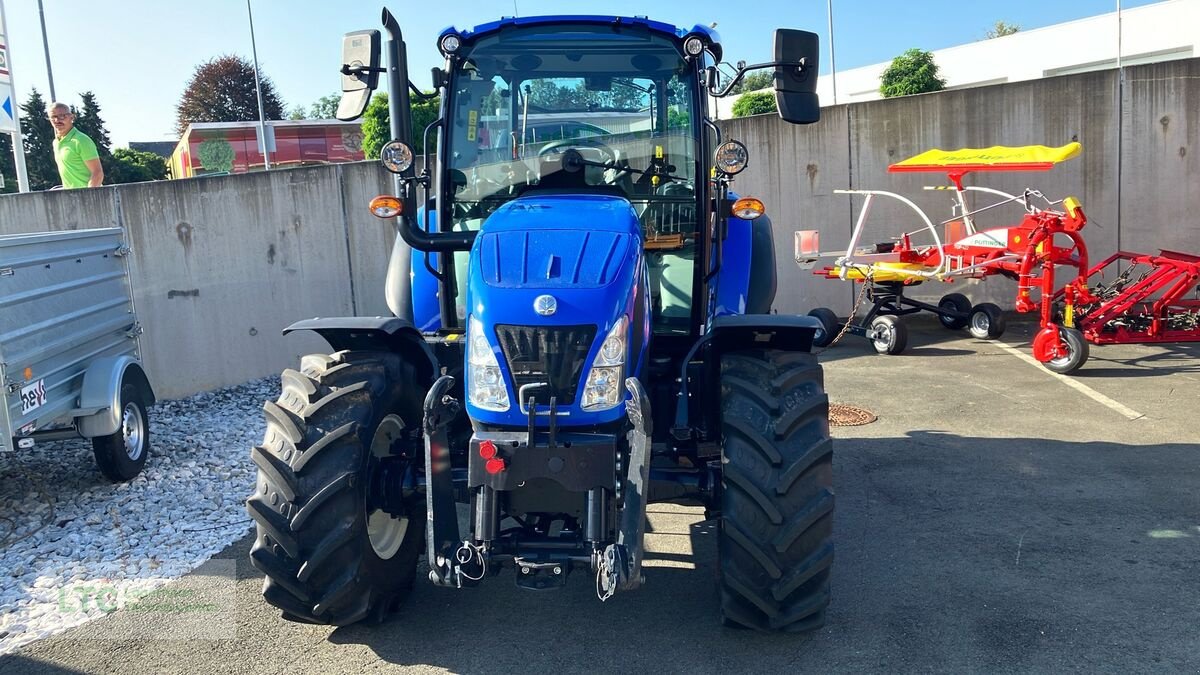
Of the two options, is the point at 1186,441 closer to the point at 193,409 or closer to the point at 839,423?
the point at 839,423

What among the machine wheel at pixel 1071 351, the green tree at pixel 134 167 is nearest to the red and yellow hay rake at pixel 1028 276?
the machine wheel at pixel 1071 351

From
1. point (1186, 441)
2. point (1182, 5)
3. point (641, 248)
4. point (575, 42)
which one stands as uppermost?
point (1182, 5)

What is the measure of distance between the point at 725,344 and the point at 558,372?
3.03ft

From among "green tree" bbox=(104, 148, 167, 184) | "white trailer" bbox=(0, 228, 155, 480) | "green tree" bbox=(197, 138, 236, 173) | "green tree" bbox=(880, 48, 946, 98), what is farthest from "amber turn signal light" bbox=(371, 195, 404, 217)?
"green tree" bbox=(197, 138, 236, 173)

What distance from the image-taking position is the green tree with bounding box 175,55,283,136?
46.4 meters

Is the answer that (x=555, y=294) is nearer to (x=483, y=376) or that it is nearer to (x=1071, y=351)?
(x=483, y=376)

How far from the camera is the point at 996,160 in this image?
8852 millimetres

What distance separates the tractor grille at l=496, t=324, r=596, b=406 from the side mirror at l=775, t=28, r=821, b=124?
4.69ft

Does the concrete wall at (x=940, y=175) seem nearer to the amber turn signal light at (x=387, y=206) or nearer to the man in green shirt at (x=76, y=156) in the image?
the man in green shirt at (x=76, y=156)

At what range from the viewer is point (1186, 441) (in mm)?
5988

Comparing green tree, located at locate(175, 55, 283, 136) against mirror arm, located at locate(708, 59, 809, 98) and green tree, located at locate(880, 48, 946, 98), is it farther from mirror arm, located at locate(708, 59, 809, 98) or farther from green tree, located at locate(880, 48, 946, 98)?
mirror arm, located at locate(708, 59, 809, 98)

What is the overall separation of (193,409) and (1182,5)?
29.7 metres

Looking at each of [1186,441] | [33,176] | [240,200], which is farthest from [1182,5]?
[33,176]

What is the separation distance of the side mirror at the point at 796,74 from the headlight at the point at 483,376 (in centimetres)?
162
